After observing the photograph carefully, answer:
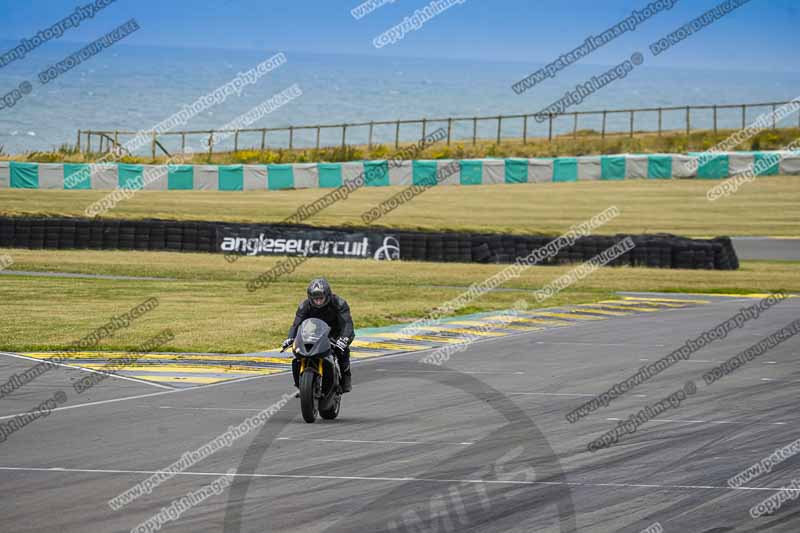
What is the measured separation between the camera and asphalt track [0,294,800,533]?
8.66 meters

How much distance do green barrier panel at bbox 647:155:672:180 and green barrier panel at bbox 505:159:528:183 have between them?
6131 mm

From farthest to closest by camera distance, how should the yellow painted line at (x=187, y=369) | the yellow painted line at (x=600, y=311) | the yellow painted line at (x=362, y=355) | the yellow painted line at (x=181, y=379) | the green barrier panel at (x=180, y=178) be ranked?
the green barrier panel at (x=180, y=178)
the yellow painted line at (x=600, y=311)
the yellow painted line at (x=362, y=355)
the yellow painted line at (x=187, y=369)
the yellow painted line at (x=181, y=379)

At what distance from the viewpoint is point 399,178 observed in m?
53.7

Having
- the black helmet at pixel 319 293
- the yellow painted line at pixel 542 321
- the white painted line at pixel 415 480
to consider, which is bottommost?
the white painted line at pixel 415 480

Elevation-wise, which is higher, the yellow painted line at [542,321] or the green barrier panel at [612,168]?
the green barrier panel at [612,168]

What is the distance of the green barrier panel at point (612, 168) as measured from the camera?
181 ft

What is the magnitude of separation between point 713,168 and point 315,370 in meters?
45.1

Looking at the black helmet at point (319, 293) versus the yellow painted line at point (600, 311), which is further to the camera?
the yellow painted line at point (600, 311)

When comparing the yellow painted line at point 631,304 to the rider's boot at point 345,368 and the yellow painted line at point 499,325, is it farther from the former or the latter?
the rider's boot at point 345,368

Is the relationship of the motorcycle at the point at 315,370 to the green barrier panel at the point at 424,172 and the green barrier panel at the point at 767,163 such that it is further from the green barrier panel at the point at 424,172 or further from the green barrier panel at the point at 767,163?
the green barrier panel at the point at 767,163

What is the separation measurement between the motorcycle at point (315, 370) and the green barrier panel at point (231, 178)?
40703 millimetres

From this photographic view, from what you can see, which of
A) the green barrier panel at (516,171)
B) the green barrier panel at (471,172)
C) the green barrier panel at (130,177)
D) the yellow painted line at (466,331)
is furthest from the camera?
the green barrier panel at (471,172)

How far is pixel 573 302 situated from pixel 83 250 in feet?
51.0

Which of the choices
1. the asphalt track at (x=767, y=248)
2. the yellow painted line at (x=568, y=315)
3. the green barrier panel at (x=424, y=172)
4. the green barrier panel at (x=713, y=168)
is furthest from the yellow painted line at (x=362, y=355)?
the green barrier panel at (x=713, y=168)
